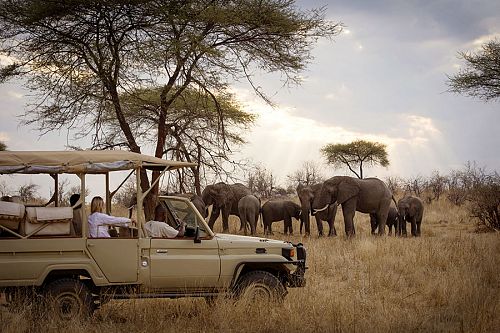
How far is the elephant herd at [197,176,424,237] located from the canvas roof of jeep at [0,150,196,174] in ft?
45.0

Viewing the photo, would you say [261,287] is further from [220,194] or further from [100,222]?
[220,194]

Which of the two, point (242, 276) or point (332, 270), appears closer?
point (242, 276)

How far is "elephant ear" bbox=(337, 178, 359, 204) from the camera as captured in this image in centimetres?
2486

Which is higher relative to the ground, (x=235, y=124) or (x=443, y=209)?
(x=235, y=124)

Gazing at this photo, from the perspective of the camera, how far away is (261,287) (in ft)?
33.1

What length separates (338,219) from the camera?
117 feet

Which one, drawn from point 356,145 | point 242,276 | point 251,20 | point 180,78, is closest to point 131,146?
point 180,78

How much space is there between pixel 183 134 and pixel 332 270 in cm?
1020

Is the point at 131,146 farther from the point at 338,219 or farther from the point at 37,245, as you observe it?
the point at 338,219

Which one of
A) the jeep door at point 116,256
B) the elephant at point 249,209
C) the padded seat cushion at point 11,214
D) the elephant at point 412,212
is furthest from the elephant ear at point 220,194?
the padded seat cushion at point 11,214

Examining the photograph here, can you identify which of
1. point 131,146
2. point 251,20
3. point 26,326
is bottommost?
point 26,326

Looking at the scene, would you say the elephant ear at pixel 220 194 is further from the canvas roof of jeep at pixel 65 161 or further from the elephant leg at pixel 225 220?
the canvas roof of jeep at pixel 65 161

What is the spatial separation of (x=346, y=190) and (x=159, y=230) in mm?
15673

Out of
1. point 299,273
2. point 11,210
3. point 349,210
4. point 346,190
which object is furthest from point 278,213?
point 11,210
